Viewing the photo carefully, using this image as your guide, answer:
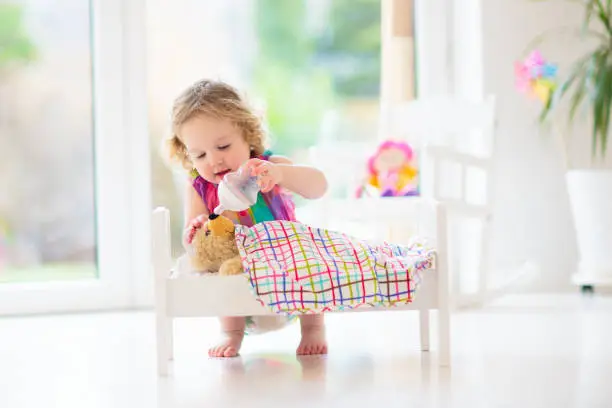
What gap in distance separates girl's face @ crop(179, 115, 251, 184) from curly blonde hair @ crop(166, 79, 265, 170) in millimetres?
14

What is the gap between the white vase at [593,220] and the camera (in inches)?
119

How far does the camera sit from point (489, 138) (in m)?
3.03

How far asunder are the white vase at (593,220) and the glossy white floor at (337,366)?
33cm

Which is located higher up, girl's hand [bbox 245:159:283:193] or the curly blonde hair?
the curly blonde hair

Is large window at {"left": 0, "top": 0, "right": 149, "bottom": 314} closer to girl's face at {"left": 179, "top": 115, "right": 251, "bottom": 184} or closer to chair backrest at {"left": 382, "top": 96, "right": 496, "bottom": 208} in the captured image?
chair backrest at {"left": 382, "top": 96, "right": 496, "bottom": 208}

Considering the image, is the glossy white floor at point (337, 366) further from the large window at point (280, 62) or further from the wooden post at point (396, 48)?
the wooden post at point (396, 48)

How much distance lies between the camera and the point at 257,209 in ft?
6.89

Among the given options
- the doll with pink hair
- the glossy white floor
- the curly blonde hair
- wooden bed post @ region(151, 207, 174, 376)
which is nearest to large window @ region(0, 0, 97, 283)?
the glossy white floor

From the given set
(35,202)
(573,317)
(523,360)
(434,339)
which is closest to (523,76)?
(573,317)

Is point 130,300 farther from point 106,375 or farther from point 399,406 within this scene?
point 399,406

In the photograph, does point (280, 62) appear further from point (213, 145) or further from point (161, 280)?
point (161, 280)

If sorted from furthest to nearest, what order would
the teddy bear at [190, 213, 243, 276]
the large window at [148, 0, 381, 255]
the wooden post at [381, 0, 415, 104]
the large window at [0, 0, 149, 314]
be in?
the wooden post at [381, 0, 415, 104] → the large window at [148, 0, 381, 255] → the large window at [0, 0, 149, 314] → the teddy bear at [190, 213, 243, 276]

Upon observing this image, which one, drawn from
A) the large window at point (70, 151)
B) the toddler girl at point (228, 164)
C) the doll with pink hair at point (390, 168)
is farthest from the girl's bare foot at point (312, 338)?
the large window at point (70, 151)

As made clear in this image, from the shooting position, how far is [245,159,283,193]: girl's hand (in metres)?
1.89
